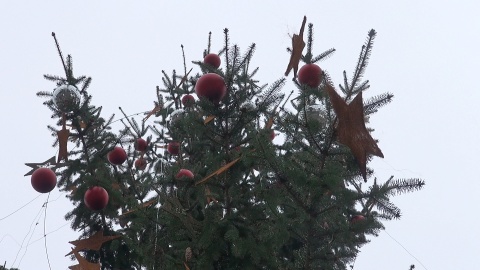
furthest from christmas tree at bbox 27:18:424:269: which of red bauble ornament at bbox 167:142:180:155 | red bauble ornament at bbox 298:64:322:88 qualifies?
red bauble ornament at bbox 167:142:180:155

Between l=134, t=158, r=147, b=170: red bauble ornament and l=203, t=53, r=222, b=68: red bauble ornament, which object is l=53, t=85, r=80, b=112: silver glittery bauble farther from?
l=134, t=158, r=147, b=170: red bauble ornament

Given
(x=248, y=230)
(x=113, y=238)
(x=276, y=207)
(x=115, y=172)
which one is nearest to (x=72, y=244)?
(x=113, y=238)

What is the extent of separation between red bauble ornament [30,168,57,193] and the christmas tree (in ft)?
0.03

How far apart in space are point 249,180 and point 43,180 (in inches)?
87.8

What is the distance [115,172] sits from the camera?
7137 millimetres

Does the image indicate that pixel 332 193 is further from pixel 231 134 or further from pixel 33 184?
pixel 33 184

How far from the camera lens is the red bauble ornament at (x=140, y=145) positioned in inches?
305

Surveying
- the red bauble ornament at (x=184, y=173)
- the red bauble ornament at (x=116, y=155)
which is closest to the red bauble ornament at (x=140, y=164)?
the red bauble ornament at (x=116, y=155)

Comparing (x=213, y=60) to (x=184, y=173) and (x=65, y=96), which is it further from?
(x=65, y=96)

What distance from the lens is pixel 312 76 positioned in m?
5.02

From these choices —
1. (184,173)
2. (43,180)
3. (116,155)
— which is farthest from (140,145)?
(184,173)

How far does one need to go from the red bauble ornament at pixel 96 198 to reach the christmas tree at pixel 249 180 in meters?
0.01

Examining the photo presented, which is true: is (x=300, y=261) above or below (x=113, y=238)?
below

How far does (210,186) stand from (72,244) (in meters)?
1.58
